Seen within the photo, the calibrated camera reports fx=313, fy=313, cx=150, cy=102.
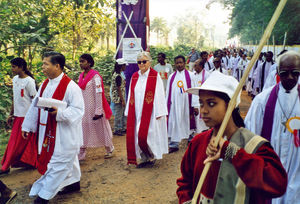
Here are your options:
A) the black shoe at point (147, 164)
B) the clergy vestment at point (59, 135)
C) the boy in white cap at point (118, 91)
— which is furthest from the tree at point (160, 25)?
the clergy vestment at point (59, 135)

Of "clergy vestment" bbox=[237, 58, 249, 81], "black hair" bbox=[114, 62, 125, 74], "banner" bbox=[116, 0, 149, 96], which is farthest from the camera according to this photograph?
"clergy vestment" bbox=[237, 58, 249, 81]

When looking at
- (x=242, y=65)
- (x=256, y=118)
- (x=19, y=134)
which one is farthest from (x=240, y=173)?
(x=242, y=65)

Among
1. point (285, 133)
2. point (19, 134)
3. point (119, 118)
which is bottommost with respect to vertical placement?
point (119, 118)

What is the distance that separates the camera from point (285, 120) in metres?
3.23

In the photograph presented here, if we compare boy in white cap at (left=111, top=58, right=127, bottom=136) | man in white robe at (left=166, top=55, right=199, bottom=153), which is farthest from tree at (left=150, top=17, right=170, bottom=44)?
man in white robe at (left=166, top=55, right=199, bottom=153)

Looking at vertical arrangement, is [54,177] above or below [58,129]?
below

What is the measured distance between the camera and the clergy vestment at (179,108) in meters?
7.20

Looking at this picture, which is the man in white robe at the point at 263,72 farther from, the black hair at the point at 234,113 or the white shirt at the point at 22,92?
the black hair at the point at 234,113

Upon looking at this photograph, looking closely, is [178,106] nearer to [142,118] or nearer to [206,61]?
[142,118]

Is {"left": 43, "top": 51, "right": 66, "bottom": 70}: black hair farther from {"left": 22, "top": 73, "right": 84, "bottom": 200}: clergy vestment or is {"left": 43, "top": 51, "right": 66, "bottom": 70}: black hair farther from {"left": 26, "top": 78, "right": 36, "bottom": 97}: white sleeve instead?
{"left": 26, "top": 78, "right": 36, "bottom": 97}: white sleeve

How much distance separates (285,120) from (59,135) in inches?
115

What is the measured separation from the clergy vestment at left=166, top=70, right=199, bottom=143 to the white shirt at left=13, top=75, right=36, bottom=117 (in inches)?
122

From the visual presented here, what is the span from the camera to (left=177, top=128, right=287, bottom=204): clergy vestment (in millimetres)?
1694

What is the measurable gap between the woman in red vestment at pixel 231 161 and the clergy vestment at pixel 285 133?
1.40 metres
